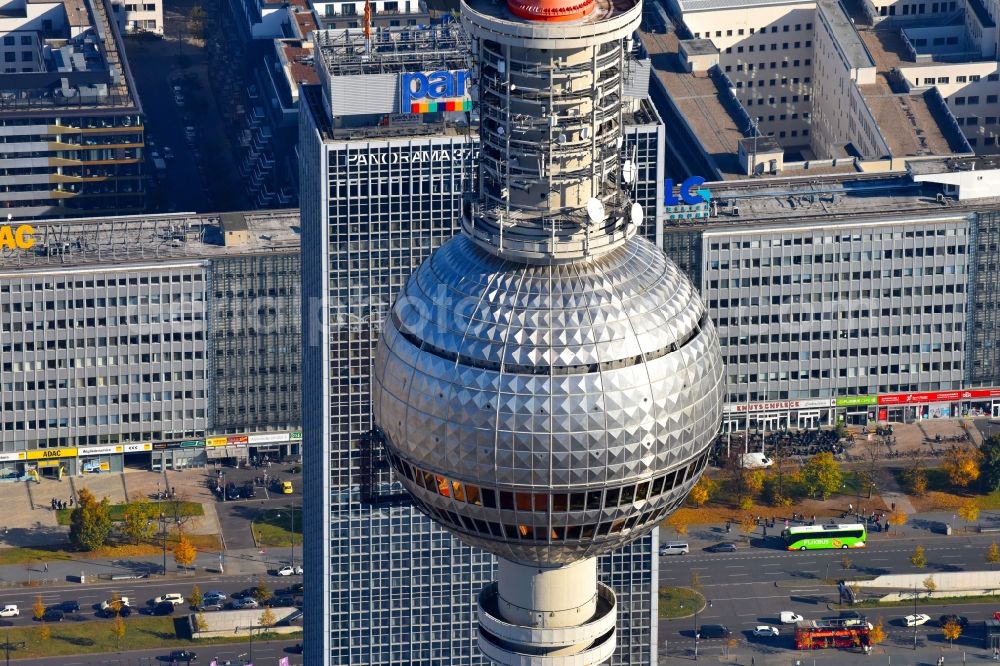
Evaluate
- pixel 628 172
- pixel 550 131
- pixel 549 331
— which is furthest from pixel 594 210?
pixel 549 331

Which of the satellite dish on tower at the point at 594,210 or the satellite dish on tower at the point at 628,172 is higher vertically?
the satellite dish on tower at the point at 628,172

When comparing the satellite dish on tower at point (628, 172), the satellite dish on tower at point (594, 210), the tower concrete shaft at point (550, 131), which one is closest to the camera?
the tower concrete shaft at point (550, 131)

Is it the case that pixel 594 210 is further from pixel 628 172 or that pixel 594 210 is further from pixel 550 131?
pixel 550 131

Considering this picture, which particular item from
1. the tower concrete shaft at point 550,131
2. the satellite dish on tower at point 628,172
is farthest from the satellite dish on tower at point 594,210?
the satellite dish on tower at point 628,172

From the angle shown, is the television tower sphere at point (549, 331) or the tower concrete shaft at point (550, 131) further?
the television tower sphere at point (549, 331)

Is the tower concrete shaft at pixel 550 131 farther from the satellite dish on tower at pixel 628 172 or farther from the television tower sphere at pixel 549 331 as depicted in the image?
the satellite dish on tower at pixel 628 172

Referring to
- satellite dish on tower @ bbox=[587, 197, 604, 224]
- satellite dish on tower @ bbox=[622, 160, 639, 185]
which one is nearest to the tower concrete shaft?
satellite dish on tower @ bbox=[587, 197, 604, 224]

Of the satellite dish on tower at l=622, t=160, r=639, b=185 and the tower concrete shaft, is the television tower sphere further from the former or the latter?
the satellite dish on tower at l=622, t=160, r=639, b=185
